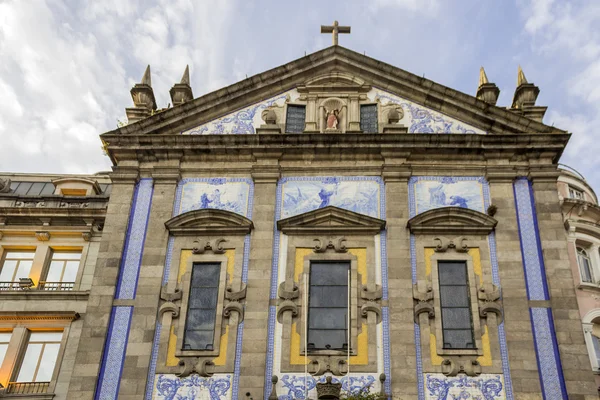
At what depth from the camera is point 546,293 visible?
70.7 feet

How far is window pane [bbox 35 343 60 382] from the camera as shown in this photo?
23.8 m

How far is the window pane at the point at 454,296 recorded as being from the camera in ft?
70.9

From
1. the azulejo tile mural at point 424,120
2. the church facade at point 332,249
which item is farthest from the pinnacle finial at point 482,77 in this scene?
the azulejo tile mural at point 424,120

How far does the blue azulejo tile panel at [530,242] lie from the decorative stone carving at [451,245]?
1.74 m

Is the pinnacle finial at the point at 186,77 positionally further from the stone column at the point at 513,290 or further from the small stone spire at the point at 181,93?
the stone column at the point at 513,290

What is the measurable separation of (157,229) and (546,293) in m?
12.0

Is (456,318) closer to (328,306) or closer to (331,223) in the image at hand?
(328,306)

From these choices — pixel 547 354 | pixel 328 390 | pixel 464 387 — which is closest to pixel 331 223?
pixel 328 390

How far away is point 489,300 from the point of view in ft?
70.3

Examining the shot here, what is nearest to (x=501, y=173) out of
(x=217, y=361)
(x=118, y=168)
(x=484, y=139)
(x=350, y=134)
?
(x=484, y=139)

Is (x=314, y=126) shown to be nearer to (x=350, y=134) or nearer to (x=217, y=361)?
(x=350, y=134)

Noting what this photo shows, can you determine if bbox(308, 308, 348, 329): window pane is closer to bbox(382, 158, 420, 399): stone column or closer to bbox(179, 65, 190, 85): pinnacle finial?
bbox(382, 158, 420, 399): stone column

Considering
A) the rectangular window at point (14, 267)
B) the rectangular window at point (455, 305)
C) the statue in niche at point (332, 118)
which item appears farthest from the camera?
the rectangular window at point (14, 267)

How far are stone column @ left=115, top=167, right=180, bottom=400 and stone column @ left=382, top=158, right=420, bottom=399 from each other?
271 inches
